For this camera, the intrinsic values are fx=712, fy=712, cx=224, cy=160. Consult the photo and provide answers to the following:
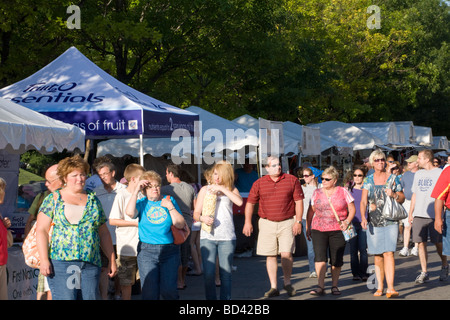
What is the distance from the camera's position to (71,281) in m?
5.53

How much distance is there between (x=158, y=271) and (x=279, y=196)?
2.61 meters

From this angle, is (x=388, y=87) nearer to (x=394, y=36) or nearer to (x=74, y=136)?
(x=394, y=36)

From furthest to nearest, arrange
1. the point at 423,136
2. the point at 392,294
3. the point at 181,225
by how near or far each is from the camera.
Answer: the point at 423,136 < the point at 392,294 < the point at 181,225

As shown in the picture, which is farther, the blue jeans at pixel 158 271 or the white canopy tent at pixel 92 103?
the white canopy tent at pixel 92 103

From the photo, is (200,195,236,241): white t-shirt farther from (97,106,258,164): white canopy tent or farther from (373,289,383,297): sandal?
(97,106,258,164): white canopy tent

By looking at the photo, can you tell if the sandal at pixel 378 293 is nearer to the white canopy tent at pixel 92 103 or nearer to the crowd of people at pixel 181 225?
the crowd of people at pixel 181 225

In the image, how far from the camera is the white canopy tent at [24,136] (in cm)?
793

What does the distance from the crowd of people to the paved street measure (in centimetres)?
18

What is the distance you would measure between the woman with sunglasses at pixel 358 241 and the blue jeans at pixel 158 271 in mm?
4328

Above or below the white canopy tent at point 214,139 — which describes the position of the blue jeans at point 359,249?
below

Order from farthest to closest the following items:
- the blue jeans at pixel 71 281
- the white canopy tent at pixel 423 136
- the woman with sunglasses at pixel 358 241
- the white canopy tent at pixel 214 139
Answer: the white canopy tent at pixel 423 136
the white canopy tent at pixel 214 139
the woman with sunglasses at pixel 358 241
the blue jeans at pixel 71 281

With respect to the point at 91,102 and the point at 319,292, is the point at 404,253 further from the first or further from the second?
the point at 91,102

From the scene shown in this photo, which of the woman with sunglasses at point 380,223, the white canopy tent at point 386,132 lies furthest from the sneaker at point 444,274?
the white canopy tent at point 386,132

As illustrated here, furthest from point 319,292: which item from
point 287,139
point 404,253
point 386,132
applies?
point 386,132
